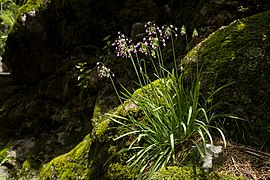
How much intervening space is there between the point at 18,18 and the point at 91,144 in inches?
167

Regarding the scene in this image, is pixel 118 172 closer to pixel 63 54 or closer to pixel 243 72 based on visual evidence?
pixel 243 72

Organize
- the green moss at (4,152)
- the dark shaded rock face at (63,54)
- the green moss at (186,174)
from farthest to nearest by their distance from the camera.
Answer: the green moss at (4,152) < the dark shaded rock face at (63,54) < the green moss at (186,174)

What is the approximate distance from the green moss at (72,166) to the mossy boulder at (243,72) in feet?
4.62

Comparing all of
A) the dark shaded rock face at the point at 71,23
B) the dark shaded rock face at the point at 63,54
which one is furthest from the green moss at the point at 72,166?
the dark shaded rock face at the point at 71,23

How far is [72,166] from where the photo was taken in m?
3.02

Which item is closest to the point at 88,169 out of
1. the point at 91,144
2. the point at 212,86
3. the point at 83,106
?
the point at 91,144

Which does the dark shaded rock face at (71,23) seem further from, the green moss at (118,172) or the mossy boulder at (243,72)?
the green moss at (118,172)

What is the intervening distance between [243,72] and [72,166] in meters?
2.00

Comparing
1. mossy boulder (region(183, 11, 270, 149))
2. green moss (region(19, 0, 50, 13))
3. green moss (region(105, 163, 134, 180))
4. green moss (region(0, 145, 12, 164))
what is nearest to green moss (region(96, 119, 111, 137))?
green moss (region(105, 163, 134, 180))

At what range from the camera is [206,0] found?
12.4 ft

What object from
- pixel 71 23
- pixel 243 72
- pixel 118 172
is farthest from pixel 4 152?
pixel 243 72

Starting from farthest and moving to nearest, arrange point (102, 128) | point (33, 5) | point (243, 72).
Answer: point (33, 5)
point (102, 128)
point (243, 72)

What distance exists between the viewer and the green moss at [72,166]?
2.87 metres

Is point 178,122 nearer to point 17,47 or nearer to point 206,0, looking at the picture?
point 206,0
